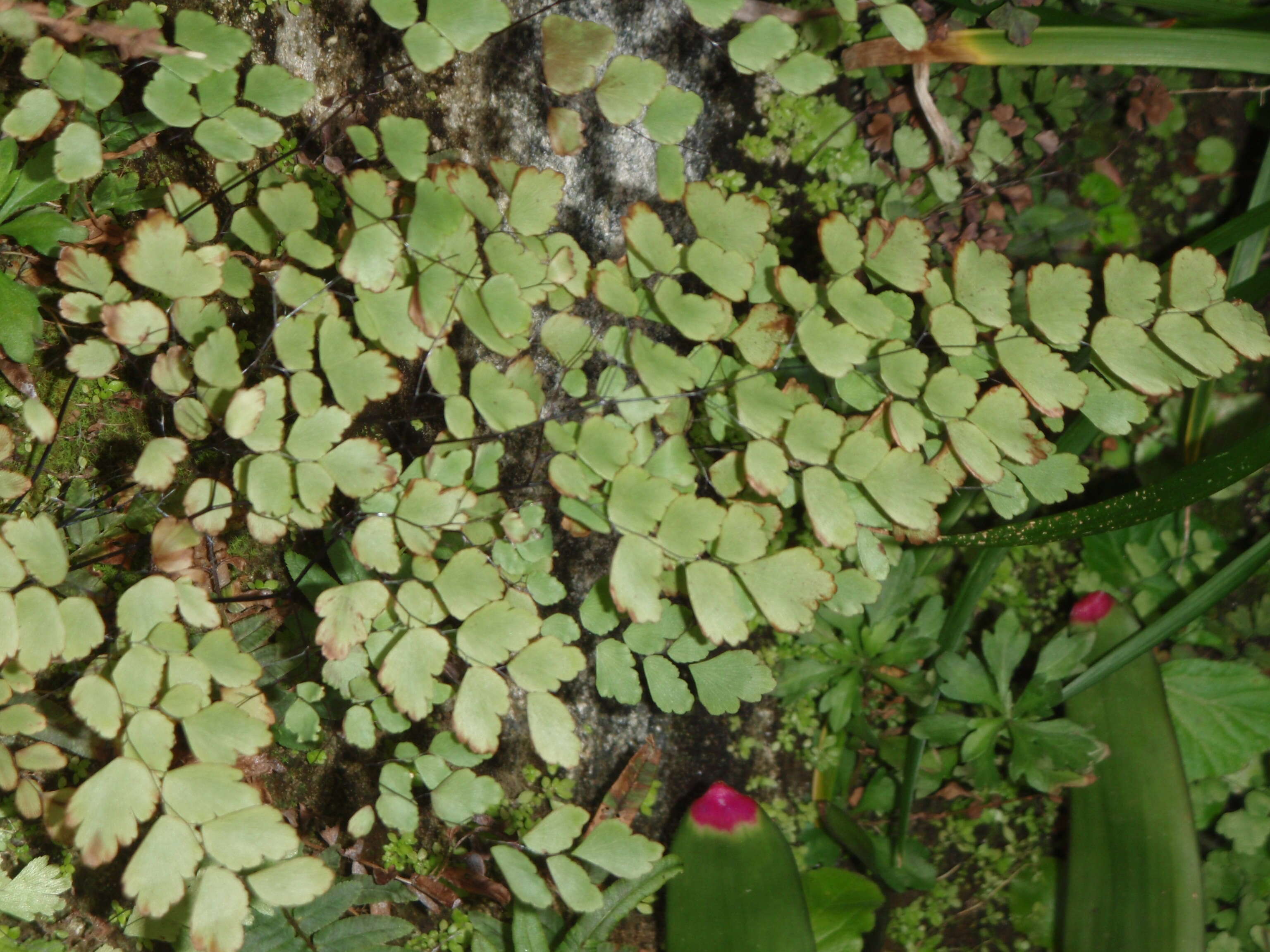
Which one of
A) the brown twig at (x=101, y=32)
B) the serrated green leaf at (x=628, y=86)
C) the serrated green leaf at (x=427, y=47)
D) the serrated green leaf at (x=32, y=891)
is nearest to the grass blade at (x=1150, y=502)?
the serrated green leaf at (x=628, y=86)

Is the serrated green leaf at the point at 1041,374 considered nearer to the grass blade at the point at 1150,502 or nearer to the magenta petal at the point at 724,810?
the grass blade at the point at 1150,502

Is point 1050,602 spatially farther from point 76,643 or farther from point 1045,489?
point 76,643

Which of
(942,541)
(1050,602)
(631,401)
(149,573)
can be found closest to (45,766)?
(149,573)

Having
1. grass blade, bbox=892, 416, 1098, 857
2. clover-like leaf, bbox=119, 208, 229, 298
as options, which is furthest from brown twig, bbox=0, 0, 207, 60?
grass blade, bbox=892, 416, 1098, 857

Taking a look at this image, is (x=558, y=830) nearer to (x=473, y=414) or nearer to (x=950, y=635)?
(x=473, y=414)

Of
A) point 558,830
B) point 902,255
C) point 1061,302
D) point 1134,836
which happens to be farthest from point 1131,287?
point 558,830
